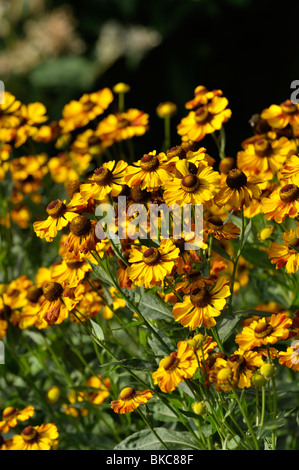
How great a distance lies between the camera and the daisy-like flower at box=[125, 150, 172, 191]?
2.73ft

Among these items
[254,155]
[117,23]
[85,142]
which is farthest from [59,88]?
[254,155]

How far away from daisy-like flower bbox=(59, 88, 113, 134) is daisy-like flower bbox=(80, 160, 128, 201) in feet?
1.84

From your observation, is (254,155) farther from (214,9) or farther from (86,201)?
(214,9)

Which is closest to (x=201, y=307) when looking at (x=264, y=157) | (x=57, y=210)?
(x=57, y=210)

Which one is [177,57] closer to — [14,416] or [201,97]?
[201,97]

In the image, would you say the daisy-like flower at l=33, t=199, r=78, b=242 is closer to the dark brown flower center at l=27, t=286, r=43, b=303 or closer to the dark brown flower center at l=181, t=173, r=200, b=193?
the dark brown flower center at l=181, t=173, r=200, b=193

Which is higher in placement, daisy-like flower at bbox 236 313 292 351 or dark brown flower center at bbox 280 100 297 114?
dark brown flower center at bbox 280 100 297 114

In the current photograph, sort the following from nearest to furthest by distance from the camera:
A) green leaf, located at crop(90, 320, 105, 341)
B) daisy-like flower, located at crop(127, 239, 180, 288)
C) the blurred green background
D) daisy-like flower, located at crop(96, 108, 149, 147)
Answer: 1. daisy-like flower, located at crop(127, 239, 180, 288)
2. green leaf, located at crop(90, 320, 105, 341)
3. daisy-like flower, located at crop(96, 108, 149, 147)
4. the blurred green background

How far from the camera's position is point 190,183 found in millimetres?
794

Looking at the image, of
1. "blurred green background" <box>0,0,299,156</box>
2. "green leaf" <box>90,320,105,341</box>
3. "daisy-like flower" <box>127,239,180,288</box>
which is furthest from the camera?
"blurred green background" <box>0,0,299,156</box>

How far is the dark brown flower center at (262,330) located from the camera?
84 centimetres

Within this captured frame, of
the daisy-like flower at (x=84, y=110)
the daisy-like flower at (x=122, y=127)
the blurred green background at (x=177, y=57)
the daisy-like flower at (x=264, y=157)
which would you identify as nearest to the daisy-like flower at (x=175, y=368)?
the daisy-like flower at (x=264, y=157)

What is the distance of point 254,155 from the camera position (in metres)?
1.10

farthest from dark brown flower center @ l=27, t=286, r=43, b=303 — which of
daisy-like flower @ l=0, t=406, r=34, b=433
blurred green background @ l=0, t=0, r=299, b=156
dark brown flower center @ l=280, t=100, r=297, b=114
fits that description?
blurred green background @ l=0, t=0, r=299, b=156
